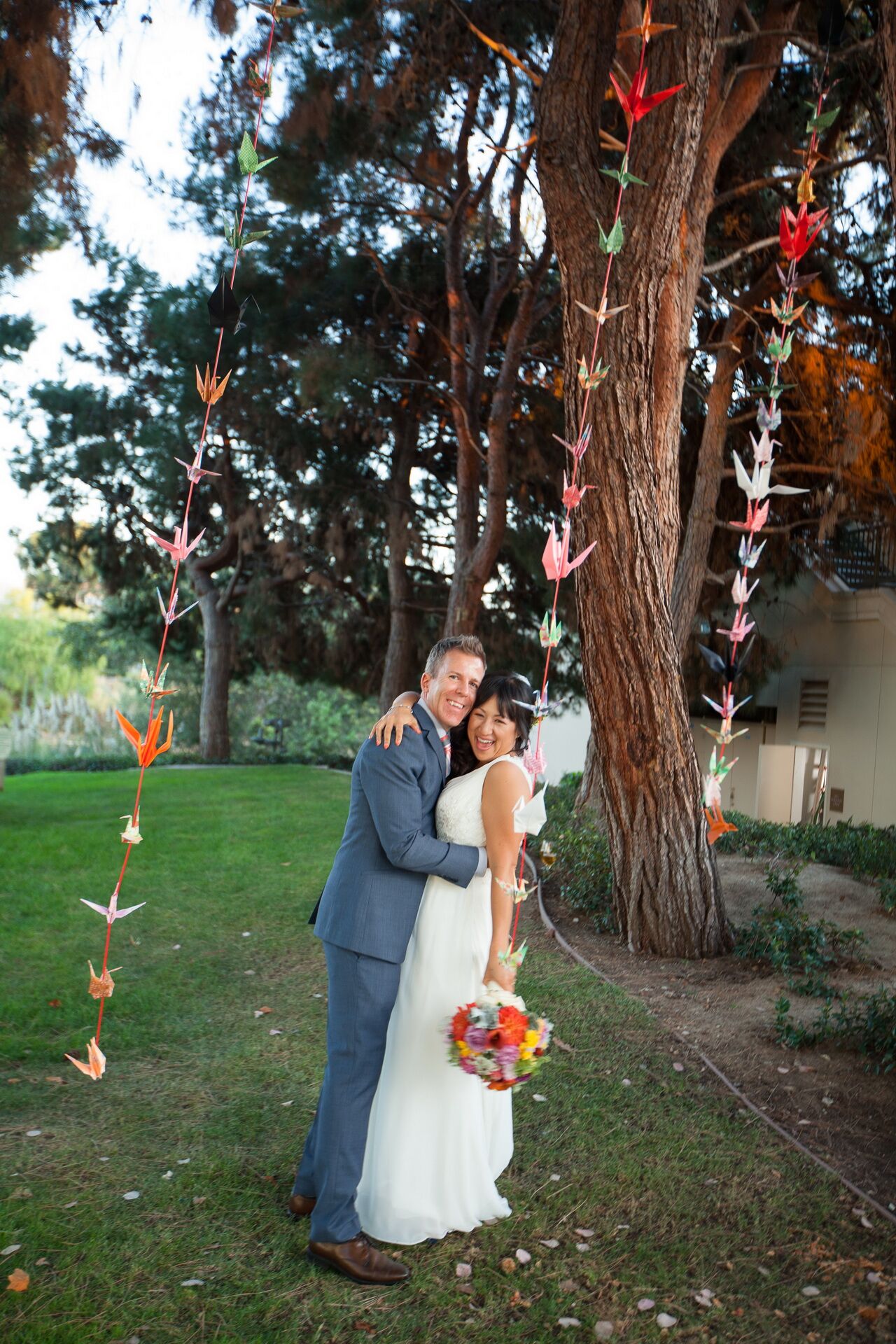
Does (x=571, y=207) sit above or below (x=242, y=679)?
above

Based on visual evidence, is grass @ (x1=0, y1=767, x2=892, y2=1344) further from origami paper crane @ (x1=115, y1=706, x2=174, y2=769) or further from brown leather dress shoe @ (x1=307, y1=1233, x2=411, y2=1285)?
origami paper crane @ (x1=115, y1=706, x2=174, y2=769)

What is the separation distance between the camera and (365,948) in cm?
277

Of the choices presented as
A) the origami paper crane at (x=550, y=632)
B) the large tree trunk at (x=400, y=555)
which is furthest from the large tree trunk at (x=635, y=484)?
the large tree trunk at (x=400, y=555)

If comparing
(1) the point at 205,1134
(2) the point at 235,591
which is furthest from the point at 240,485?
(1) the point at 205,1134

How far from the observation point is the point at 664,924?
601cm

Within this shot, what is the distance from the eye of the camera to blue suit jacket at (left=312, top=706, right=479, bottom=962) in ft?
8.97

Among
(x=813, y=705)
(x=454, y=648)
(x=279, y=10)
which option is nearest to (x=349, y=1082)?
(x=454, y=648)

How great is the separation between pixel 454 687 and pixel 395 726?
0.24m

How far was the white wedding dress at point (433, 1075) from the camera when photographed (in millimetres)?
2904

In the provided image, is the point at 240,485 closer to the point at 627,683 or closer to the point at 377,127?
the point at 377,127

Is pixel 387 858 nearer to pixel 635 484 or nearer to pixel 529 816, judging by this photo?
pixel 529 816

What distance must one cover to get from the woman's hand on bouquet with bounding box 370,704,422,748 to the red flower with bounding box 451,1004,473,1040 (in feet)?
2.34

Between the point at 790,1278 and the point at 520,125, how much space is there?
10.1m

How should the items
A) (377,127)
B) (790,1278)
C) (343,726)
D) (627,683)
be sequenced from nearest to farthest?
1. (790,1278)
2. (627,683)
3. (377,127)
4. (343,726)
